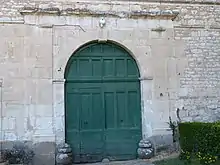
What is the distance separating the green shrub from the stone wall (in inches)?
36.7

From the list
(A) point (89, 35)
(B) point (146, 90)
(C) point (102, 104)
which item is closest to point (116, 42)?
(A) point (89, 35)

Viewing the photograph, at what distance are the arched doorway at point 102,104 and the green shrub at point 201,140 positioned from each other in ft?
4.48

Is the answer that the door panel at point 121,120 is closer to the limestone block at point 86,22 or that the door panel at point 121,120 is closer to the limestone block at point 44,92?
the limestone block at point 44,92

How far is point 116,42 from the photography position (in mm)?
9336

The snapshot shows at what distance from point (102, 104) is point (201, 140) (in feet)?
8.57

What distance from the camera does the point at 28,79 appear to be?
880cm

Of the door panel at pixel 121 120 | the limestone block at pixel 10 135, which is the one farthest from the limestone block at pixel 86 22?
the limestone block at pixel 10 135

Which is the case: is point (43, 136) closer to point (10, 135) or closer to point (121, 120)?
point (10, 135)

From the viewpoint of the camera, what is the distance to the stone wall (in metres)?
8.73

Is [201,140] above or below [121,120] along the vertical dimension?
below

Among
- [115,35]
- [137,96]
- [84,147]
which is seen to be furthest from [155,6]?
[84,147]

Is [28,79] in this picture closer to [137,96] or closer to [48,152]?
[48,152]

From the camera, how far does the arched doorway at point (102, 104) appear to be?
9.09m

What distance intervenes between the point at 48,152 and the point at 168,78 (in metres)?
3.48
